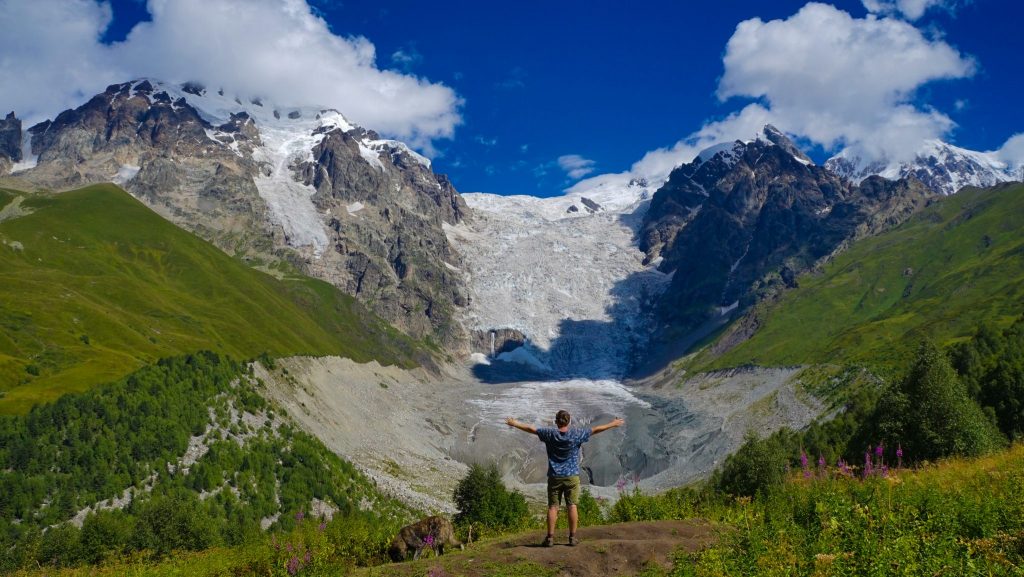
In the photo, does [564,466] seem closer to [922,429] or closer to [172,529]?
[922,429]

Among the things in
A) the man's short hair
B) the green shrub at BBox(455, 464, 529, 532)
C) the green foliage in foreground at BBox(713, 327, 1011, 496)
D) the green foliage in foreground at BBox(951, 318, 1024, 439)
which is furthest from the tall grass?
the green foliage in foreground at BBox(951, 318, 1024, 439)

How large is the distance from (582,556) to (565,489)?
1.91m

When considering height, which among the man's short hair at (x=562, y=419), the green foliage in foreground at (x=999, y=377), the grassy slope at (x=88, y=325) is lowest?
the man's short hair at (x=562, y=419)

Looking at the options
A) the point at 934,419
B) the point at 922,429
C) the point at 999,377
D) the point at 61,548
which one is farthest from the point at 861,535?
the point at 999,377

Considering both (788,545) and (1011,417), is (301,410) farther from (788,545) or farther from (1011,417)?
(788,545)

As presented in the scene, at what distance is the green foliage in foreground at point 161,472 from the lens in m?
55.8

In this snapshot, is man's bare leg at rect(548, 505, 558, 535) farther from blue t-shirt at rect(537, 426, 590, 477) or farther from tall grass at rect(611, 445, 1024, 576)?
tall grass at rect(611, 445, 1024, 576)

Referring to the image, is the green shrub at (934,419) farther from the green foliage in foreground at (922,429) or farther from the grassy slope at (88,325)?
the grassy slope at (88,325)

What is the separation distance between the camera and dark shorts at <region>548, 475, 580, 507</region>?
62.2 feet

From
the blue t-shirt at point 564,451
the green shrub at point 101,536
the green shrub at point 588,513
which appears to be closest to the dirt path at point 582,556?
the blue t-shirt at point 564,451

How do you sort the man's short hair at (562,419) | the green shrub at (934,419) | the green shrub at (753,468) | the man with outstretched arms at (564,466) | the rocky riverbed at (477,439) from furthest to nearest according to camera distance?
the rocky riverbed at (477,439) → the green shrub at (753,468) → the green shrub at (934,419) → the man with outstretched arms at (564,466) → the man's short hair at (562,419)

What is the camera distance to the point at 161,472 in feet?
245

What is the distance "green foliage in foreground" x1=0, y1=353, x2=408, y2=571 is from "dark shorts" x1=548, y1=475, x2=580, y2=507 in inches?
1089

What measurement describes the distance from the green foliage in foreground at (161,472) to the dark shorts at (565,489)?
27.7m
